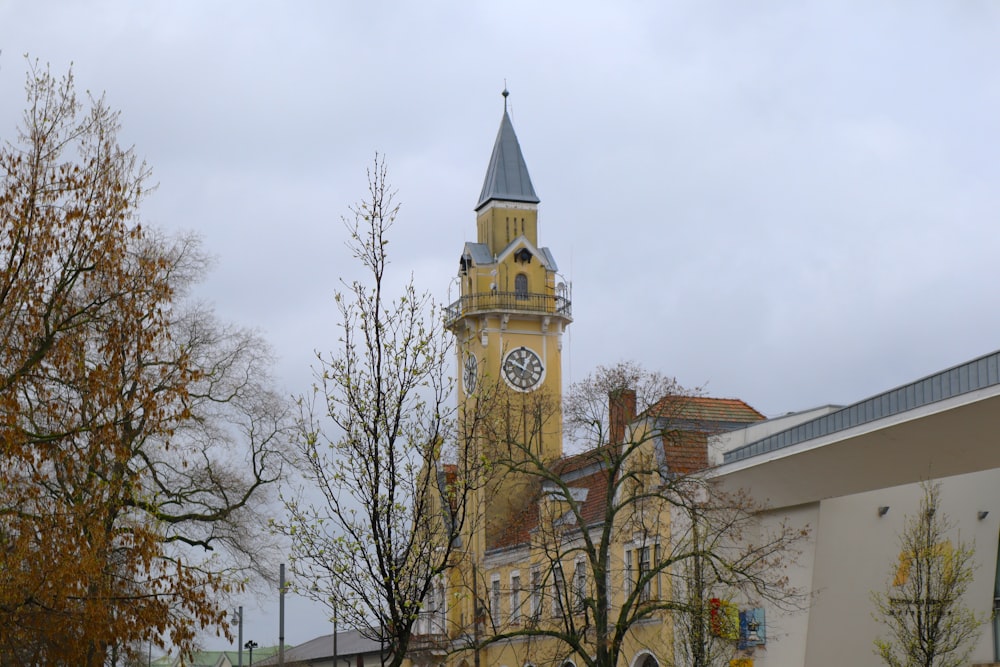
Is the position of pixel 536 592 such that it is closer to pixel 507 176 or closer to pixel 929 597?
pixel 929 597

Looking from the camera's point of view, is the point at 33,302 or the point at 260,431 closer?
the point at 33,302

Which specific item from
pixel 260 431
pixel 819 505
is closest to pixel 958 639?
pixel 819 505

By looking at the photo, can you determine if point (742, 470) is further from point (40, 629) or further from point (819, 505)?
point (40, 629)

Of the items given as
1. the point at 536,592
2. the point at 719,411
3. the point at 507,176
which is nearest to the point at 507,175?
the point at 507,176

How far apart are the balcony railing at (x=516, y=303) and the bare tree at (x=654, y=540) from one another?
63.1 ft

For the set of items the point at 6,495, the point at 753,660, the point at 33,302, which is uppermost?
the point at 33,302

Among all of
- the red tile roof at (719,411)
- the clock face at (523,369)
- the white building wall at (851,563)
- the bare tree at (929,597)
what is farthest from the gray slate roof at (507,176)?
the bare tree at (929,597)

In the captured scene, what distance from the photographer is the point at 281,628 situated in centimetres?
6488

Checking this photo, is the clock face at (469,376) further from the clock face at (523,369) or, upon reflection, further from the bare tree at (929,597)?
the clock face at (523,369)

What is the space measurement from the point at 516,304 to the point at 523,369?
10.3 ft

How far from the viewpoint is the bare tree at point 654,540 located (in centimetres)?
3378

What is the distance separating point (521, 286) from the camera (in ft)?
233

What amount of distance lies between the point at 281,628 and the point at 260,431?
94.6ft

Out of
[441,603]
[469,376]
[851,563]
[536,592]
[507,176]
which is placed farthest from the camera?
[507,176]
